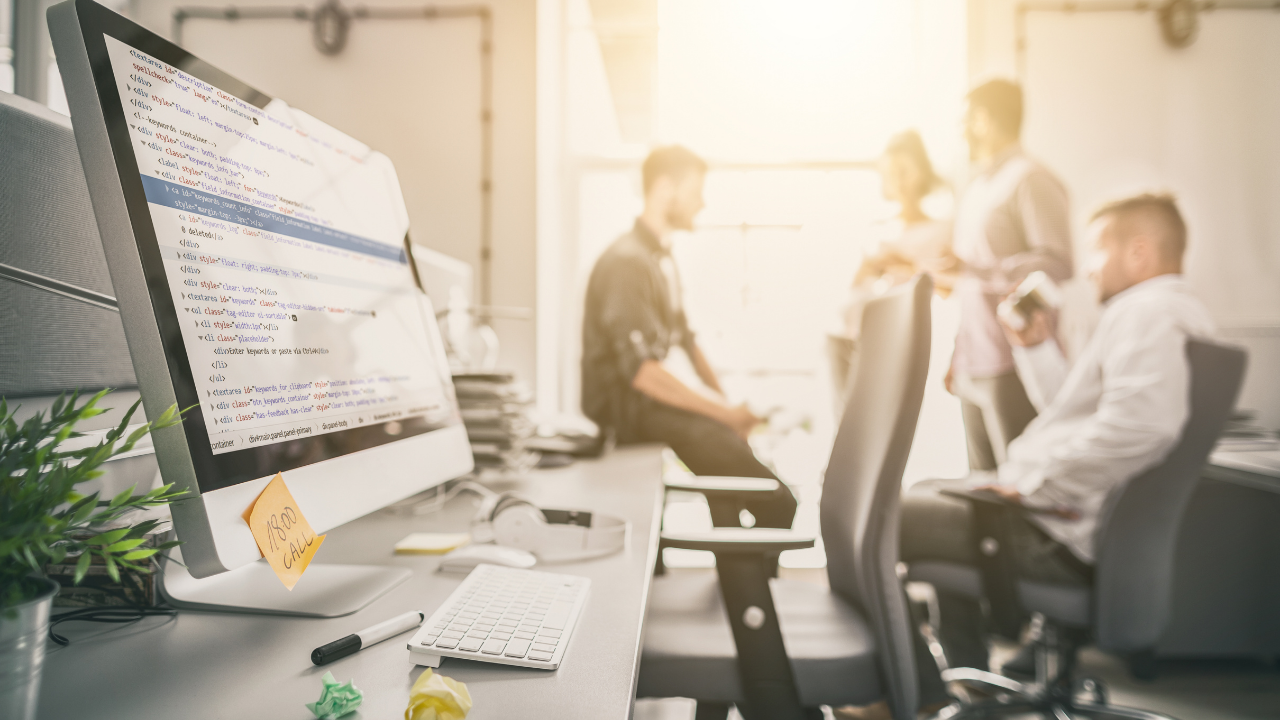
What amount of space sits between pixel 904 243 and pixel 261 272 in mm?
2756

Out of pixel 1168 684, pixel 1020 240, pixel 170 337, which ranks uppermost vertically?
pixel 1020 240

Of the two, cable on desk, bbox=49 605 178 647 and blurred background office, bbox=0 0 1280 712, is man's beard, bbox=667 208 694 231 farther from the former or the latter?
cable on desk, bbox=49 605 178 647

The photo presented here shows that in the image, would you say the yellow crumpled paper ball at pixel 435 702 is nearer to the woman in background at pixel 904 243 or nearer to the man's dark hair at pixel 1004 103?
the woman in background at pixel 904 243

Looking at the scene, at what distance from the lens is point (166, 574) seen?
58 centimetres

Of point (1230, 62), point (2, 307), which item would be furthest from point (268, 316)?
point (1230, 62)

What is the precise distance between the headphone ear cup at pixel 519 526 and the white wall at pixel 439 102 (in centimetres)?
201

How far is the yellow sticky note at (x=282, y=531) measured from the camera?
1.65 feet

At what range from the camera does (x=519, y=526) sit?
0.79 meters

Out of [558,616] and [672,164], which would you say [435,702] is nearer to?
[558,616]

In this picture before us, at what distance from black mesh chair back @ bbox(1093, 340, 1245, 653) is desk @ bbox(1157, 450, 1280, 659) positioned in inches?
31.3

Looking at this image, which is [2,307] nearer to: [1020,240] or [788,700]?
[788,700]

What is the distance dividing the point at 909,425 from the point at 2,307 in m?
1.12

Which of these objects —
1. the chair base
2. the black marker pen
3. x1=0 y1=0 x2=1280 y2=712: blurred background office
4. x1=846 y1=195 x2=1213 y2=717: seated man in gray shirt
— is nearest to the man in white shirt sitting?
x1=846 y1=195 x2=1213 y2=717: seated man in gray shirt

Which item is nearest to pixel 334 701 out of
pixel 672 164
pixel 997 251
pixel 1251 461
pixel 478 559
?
pixel 478 559
